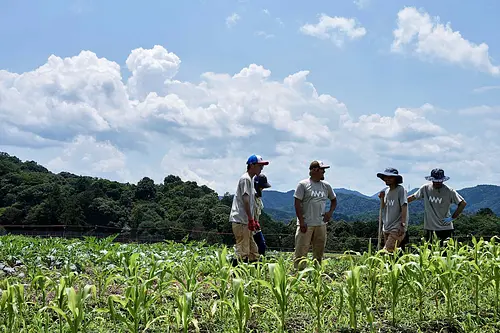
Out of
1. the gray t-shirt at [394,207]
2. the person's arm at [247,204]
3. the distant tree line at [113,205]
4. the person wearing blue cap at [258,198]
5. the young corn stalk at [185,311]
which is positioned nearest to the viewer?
the young corn stalk at [185,311]

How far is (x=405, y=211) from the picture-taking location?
628cm

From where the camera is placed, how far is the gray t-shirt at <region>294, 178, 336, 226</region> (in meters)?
6.17

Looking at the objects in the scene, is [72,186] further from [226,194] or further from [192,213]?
[192,213]

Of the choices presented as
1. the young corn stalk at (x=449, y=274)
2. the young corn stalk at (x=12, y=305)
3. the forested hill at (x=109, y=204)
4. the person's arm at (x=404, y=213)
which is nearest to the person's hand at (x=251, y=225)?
the person's arm at (x=404, y=213)

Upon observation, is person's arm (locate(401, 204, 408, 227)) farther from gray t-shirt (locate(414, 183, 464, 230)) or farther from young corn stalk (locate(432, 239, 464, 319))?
young corn stalk (locate(432, 239, 464, 319))

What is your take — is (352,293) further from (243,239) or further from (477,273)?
(243,239)

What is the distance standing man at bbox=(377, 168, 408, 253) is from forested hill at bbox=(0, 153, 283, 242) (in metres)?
19.6

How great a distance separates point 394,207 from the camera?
6.41m

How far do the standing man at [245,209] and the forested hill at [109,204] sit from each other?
19.5 metres

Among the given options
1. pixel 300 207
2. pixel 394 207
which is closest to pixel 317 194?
pixel 300 207

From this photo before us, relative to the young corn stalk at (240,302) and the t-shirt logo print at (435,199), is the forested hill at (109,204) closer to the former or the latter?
the t-shirt logo print at (435,199)

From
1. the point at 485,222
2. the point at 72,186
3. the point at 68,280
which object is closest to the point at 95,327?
the point at 68,280

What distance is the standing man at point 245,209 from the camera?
20.1 feet

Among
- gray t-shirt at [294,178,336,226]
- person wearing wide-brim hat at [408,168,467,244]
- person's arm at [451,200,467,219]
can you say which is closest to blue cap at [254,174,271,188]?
gray t-shirt at [294,178,336,226]
